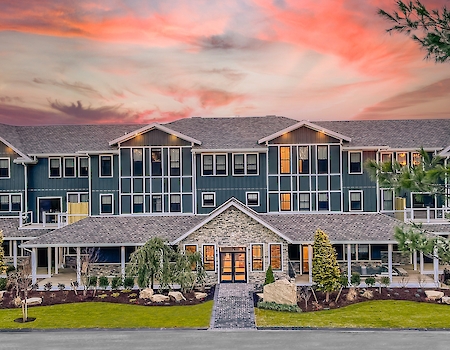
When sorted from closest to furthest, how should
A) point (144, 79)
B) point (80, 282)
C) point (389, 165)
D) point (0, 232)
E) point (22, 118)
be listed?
point (389, 165)
point (80, 282)
point (0, 232)
point (144, 79)
point (22, 118)

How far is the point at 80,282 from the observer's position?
91.1 feet

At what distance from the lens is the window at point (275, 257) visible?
28.4 meters

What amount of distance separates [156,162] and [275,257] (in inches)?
453

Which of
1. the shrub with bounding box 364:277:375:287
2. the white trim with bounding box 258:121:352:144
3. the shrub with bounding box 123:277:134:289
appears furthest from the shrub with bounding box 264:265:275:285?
the white trim with bounding box 258:121:352:144

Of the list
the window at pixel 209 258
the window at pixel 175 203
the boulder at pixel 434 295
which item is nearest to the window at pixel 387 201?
the boulder at pixel 434 295

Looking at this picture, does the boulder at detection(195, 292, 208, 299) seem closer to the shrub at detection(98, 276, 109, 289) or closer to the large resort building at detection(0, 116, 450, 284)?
the large resort building at detection(0, 116, 450, 284)

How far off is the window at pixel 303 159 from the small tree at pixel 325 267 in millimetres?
8187

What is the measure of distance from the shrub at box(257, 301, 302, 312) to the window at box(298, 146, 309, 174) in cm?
1233

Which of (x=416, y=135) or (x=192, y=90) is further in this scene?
(x=192, y=90)

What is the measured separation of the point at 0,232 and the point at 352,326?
23.6 meters

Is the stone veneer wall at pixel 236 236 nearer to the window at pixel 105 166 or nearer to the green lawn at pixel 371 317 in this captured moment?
the green lawn at pixel 371 317

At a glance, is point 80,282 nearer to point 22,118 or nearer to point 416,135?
point 22,118

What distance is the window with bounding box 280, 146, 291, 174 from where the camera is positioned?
32.7 metres

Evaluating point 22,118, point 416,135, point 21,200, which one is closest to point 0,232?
point 21,200
